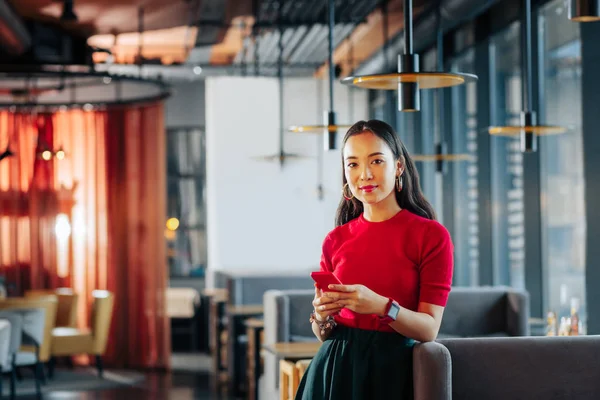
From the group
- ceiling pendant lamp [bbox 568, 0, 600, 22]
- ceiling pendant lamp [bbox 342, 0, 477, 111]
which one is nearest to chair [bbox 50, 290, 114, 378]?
ceiling pendant lamp [bbox 342, 0, 477, 111]

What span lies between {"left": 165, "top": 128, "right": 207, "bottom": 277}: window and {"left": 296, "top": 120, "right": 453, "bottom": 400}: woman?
1235cm

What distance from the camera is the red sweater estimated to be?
245cm

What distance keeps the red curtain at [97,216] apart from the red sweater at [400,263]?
9.17 metres

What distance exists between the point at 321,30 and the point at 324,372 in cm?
839

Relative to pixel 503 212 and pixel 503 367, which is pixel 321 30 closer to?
pixel 503 212

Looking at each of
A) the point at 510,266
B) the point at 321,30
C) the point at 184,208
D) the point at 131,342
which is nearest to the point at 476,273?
the point at 510,266

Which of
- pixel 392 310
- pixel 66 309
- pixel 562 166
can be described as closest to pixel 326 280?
pixel 392 310

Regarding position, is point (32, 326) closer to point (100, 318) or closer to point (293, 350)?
point (100, 318)

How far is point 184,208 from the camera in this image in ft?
49.2

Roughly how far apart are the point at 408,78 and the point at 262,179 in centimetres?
881

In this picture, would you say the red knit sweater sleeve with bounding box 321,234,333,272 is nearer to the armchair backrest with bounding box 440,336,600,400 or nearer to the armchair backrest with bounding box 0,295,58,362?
the armchair backrest with bounding box 440,336,600,400

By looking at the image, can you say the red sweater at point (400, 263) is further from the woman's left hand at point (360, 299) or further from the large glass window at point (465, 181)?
the large glass window at point (465, 181)

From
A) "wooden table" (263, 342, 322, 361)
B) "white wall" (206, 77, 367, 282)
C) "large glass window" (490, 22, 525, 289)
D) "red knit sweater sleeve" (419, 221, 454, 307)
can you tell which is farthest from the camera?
"white wall" (206, 77, 367, 282)

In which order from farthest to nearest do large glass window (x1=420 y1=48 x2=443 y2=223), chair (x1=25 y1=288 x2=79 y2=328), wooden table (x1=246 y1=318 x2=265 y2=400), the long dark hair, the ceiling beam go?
chair (x1=25 y1=288 x2=79 y2=328) → large glass window (x1=420 y1=48 x2=443 y2=223) → the ceiling beam → wooden table (x1=246 y1=318 x2=265 y2=400) → the long dark hair
